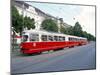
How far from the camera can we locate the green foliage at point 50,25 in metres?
2.80

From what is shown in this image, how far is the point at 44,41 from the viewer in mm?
2811

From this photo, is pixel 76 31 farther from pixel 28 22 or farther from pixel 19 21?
pixel 19 21

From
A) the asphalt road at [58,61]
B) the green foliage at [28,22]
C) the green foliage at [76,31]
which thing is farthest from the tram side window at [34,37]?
the green foliage at [76,31]

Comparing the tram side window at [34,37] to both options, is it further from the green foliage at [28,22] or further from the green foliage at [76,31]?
the green foliage at [76,31]

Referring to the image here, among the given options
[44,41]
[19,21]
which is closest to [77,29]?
[44,41]

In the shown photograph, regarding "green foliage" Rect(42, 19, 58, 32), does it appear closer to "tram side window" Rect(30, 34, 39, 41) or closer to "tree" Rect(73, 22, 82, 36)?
"tram side window" Rect(30, 34, 39, 41)

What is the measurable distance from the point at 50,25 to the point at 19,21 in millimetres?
441

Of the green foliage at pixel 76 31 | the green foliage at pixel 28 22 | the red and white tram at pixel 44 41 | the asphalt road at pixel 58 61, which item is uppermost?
the green foliage at pixel 28 22

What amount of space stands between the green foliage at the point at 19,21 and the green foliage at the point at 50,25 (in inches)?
6.4

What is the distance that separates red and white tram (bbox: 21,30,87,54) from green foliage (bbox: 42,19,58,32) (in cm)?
6

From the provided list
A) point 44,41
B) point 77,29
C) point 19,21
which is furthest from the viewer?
point 77,29

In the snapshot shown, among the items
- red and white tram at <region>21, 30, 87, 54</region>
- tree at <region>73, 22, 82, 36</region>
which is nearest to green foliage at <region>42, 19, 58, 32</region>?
red and white tram at <region>21, 30, 87, 54</region>

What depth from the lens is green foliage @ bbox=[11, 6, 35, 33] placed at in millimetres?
2611

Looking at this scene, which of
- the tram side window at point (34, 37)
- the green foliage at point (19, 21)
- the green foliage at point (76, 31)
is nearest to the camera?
the green foliage at point (19, 21)
